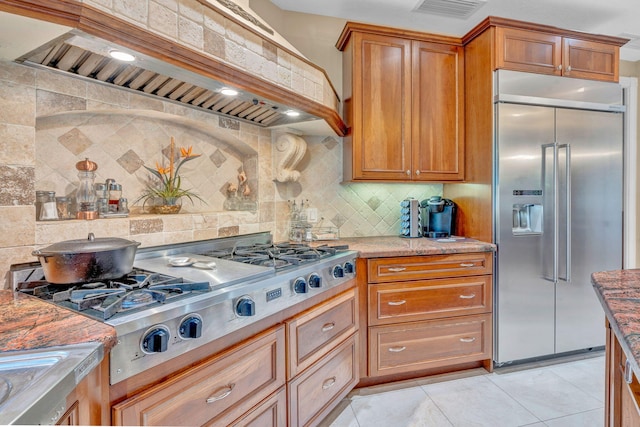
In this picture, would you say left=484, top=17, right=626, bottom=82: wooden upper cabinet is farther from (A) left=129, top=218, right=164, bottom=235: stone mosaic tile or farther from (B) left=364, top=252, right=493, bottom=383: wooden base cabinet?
(A) left=129, top=218, right=164, bottom=235: stone mosaic tile

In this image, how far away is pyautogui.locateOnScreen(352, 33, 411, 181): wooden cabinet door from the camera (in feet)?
8.11

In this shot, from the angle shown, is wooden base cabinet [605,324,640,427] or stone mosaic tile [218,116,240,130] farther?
stone mosaic tile [218,116,240,130]

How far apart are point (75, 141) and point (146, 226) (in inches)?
19.7

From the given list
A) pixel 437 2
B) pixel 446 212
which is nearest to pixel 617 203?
pixel 446 212

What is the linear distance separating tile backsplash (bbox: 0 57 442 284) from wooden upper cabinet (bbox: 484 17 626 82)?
3.78 ft

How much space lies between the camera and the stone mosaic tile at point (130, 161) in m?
1.76

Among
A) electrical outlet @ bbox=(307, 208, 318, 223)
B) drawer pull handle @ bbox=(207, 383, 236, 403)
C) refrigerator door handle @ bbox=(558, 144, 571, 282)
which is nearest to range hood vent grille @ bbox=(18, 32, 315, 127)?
electrical outlet @ bbox=(307, 208, 318, 223)

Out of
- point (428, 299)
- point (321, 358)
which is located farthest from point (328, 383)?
point (428, 299)

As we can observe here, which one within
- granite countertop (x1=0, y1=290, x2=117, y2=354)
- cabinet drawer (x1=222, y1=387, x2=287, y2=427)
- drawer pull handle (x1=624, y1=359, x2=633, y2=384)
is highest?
granite countertop (x1=0, y1=290, x2=117, y2=354)

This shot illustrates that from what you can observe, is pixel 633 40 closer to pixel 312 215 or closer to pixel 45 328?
pixel 312 215

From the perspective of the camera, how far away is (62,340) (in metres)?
0.76

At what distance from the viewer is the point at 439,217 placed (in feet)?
8.87

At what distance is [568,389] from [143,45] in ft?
9.58

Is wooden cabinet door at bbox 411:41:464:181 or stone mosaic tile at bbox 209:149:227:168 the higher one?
wooden cabinet door at bbox 411:41:464:181
